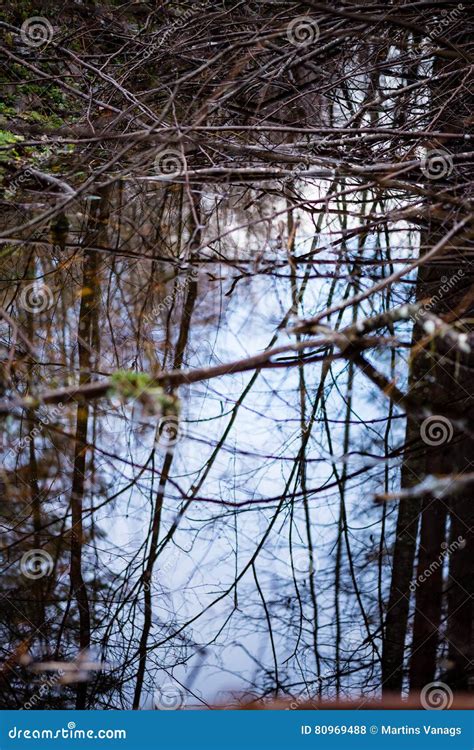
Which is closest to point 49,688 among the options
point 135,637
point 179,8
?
point 135,637

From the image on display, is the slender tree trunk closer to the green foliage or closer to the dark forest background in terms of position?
the dark forest background

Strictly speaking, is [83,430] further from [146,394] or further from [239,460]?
[239,460]

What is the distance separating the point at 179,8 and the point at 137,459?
4068mm

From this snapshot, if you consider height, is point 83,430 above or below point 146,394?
below

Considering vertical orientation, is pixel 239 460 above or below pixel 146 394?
below

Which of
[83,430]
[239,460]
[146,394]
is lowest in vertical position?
[239,460]

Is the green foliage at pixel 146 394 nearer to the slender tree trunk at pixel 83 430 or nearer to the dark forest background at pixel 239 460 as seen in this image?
the dark forest background at pixel 239 460

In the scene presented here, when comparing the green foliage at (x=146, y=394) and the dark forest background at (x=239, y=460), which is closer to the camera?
the dark forest background at (x=239, y=460)

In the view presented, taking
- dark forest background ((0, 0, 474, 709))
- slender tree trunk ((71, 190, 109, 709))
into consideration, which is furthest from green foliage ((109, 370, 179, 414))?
slender tree trunk ((71, 190, 109, 709))

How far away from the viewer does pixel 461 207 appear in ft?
8.80

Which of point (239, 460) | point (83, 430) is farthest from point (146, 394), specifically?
point (239, 460)

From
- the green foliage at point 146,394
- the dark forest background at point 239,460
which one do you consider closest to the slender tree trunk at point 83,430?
the dark forest background at point 239,460

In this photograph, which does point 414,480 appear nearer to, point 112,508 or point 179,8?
point 112,508

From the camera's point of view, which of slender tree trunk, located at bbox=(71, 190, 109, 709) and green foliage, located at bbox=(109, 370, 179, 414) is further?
green foliage, located at bbox=(109, 370, 179, 414)
